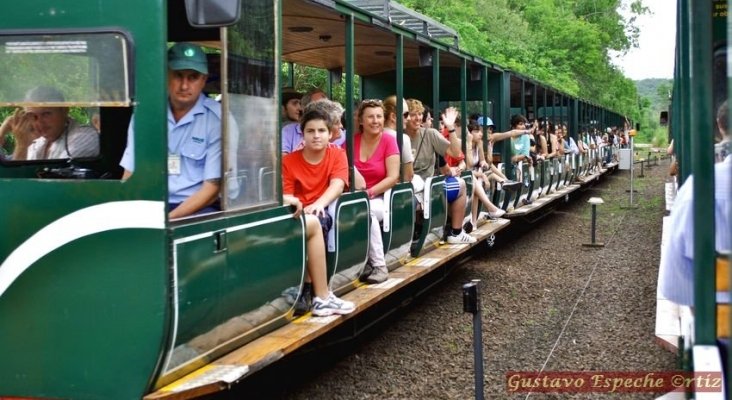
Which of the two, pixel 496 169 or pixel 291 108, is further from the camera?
pixel 496 169

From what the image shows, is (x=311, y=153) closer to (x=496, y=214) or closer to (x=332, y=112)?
(x=332, y=112)

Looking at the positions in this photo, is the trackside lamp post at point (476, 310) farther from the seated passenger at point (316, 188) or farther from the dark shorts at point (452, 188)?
the dark shorts at point (452, 188)

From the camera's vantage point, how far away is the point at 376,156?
7184mm

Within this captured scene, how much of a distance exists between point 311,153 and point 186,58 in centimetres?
177

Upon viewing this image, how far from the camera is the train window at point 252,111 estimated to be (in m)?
4.41

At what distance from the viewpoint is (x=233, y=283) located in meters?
4.38

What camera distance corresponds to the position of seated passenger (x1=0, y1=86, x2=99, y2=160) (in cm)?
425

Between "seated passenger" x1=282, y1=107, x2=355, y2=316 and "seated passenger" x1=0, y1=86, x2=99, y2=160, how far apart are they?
4.65ft

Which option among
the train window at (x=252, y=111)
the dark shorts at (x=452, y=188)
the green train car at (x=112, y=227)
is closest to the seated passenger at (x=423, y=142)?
the dark shorts at (x=452, y=188)

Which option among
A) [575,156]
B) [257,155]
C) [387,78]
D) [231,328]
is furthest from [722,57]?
[575,156]

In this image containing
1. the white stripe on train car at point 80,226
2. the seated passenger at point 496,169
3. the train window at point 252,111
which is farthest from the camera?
the seated passenger at point 496,169

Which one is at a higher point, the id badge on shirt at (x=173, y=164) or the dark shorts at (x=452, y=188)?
the id badge on shirt at (x=173, y=164)

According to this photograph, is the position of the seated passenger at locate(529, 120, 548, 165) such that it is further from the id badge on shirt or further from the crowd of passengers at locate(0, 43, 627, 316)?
the id badge on shirt

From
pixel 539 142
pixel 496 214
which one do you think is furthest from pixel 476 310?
pixel 539 142
